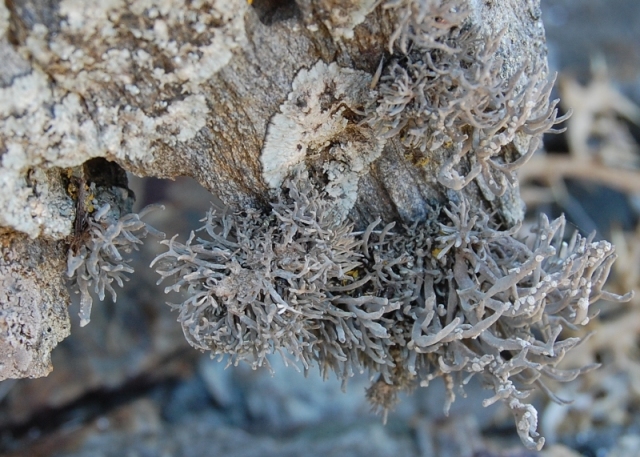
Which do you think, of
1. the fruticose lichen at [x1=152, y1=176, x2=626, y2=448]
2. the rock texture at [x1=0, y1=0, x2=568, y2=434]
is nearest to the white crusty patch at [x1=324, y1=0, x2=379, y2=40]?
the rock texture at [x1=0, y1=0, x2=568, y2=434]

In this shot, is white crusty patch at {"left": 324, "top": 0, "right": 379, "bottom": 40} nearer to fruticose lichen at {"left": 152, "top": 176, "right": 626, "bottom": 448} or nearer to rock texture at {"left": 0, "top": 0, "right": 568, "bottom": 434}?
rock texture at {"left": 0, "top": 0, "right": 568, "bottom": 434}

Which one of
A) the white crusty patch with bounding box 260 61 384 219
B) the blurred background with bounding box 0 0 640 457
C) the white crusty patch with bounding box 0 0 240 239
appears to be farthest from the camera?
the blurred background with bounding box 0 0 640 457

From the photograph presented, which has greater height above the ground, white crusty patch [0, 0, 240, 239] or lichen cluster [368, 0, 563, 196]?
white crusty patch [0, 0, 240, 239]

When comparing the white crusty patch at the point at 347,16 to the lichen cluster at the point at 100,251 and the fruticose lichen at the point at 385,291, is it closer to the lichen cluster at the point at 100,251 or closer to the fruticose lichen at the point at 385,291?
the fruticose lichen at the point at 385,291

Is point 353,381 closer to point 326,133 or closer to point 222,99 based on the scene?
point 326,133

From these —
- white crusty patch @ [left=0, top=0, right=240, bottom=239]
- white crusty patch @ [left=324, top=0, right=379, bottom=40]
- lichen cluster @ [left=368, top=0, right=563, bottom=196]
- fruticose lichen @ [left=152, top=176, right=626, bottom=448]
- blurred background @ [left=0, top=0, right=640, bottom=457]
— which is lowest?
blurred background @ [left=0, top=0, right=640, bottom=457]

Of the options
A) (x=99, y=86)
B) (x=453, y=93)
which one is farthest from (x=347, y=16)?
(x=99, y=86)
